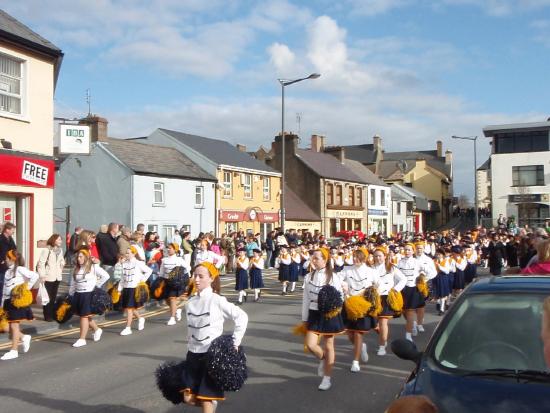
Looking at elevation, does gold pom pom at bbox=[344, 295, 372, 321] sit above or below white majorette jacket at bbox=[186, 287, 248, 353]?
below

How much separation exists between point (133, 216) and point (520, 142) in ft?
116

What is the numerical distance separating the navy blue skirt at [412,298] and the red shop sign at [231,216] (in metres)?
25.9

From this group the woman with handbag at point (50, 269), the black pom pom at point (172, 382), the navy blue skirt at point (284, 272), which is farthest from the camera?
the navy blue skirt at point (284, 272)

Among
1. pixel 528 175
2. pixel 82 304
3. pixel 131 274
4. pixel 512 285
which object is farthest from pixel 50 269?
pixel 528 175

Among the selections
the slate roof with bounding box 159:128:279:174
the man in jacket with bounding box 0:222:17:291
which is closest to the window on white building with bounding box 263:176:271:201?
the slate roof with bounding box 159:128:279:174

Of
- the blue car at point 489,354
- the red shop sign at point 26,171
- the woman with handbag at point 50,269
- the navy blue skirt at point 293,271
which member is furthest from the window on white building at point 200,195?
the blue car at point 489,354

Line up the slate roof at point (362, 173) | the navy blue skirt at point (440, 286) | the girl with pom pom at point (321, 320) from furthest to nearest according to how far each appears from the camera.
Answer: the slate roof at point (362, 173)
the navy blue skirt at point (440, 286)
the girl with pom pom at point (321, 320)

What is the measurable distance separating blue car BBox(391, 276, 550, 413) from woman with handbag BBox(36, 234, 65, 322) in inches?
370

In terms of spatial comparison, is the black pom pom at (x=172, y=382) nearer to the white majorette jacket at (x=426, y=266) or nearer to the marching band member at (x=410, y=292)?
the marching band member at (x=410, y=292)

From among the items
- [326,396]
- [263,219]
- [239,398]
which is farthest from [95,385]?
[263,219]

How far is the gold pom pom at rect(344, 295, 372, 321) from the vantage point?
8313mm

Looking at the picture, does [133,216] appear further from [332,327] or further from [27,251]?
[332,327]

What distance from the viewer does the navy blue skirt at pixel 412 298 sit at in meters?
10.7

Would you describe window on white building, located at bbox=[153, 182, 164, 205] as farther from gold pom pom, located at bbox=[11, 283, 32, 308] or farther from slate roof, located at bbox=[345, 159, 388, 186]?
slate roof, located at bbox=[345, 159, 388, 186]
